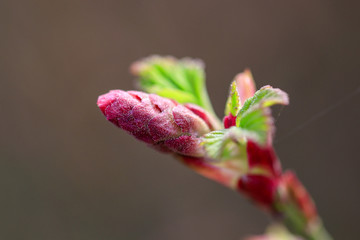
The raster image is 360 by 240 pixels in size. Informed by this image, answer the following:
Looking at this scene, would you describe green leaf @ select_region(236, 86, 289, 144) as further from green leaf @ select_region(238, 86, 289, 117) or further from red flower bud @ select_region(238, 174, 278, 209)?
red flower bud @ select_region(238, 174, 278, 209)

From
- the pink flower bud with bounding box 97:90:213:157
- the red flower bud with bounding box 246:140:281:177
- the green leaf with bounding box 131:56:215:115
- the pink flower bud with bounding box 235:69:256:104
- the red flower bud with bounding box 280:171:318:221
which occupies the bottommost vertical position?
the red flower bud with bounding box 280:171:318:221

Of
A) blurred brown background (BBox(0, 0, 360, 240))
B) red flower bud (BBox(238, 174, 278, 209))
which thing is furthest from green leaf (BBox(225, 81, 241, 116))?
blurred brown background (BBox(0, 0, 360, 240))

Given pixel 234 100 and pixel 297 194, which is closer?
pixel 234 100

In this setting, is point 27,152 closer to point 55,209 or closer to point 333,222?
point 55,209

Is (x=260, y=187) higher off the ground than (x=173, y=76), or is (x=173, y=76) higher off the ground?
(x=173, y=76)

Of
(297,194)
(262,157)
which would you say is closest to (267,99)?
(262,157)

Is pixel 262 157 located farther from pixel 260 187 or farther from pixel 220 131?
pixel 220 131

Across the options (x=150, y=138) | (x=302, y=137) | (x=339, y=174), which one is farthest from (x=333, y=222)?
(x=150, y=138)

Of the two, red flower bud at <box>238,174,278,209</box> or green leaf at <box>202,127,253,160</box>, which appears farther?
red flower bud at <box>238,174,278,209</box>
